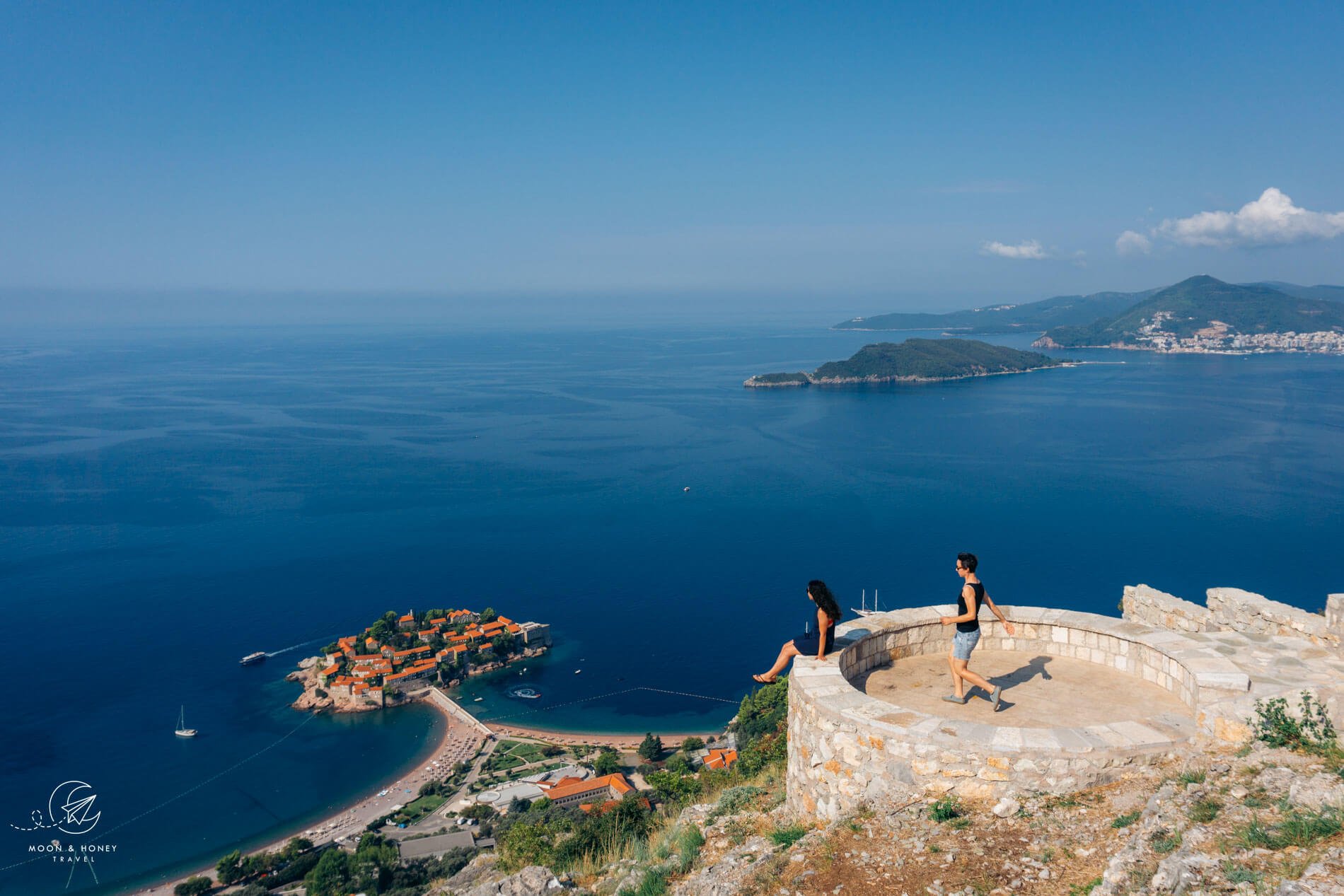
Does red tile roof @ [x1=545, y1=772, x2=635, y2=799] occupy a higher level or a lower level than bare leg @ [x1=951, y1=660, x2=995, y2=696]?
lower

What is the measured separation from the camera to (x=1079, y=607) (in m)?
39.1

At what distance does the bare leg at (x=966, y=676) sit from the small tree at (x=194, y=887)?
24961mm

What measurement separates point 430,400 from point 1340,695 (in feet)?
371

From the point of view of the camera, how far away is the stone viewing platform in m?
5.39

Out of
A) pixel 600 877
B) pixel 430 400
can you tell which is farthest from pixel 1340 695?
pixel 430 400

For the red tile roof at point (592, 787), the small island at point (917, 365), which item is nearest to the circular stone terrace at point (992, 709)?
the red tile roof at point (592, 787)

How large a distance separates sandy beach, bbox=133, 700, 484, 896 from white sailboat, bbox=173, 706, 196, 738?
8817 millimetres

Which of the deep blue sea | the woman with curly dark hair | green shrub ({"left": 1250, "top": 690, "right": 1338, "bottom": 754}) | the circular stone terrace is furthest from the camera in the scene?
the deep blue sea

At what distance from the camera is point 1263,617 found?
960 centimetres

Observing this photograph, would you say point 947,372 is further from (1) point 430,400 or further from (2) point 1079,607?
(2) point 1079,607

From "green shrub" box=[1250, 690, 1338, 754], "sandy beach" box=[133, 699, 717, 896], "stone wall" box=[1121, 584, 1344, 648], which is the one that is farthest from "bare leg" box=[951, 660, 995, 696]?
"sandy beach" box=[133, 699, 717, 896]

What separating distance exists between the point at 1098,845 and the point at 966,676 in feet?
5.90

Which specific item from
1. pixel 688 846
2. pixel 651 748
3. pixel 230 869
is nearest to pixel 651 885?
pixel 688 846

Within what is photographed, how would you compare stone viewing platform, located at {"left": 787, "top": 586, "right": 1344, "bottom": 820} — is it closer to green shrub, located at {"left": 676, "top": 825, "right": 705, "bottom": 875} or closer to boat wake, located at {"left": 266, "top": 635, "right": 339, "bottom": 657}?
green shrub, located at {"left": 676, "top": 825, "right": 705, "bottom": 875}
